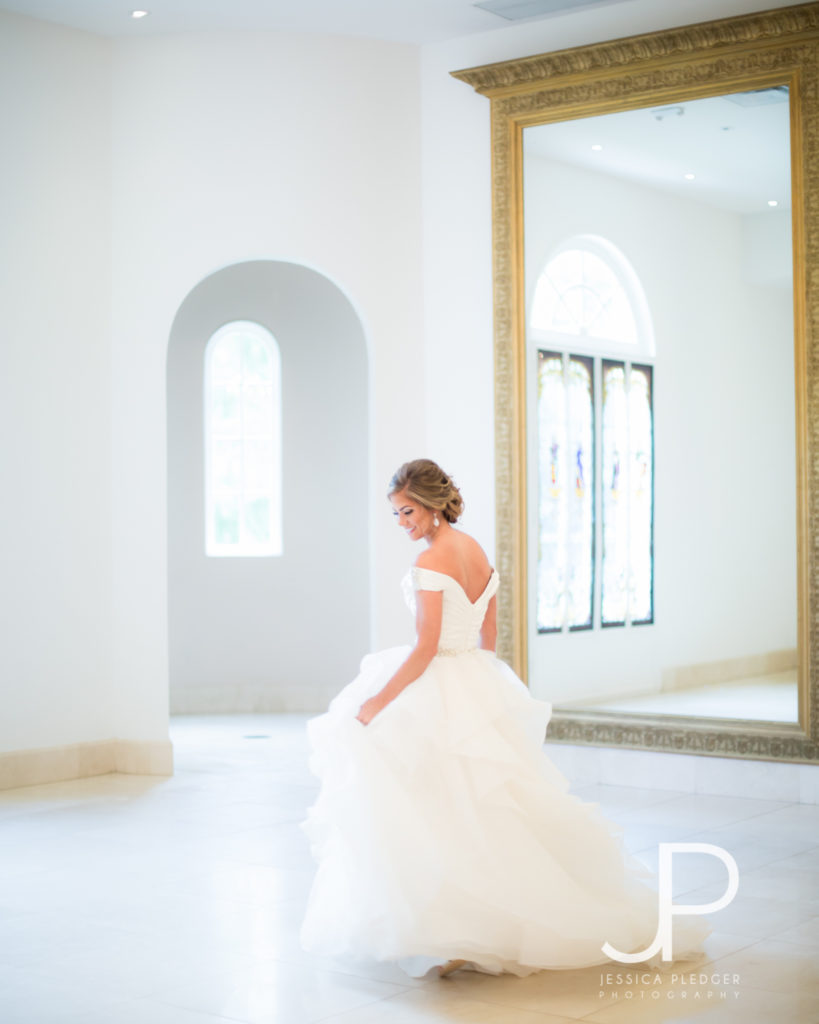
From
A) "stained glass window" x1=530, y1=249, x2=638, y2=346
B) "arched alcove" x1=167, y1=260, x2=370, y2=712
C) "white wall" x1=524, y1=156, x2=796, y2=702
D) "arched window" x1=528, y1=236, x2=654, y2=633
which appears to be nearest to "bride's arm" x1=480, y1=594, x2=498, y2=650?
"white wall" x1=524, y1=156, x2=796, y2=702

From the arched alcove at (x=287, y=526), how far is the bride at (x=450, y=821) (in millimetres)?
6082

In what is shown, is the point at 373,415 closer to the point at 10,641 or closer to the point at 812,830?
the point at 10,641

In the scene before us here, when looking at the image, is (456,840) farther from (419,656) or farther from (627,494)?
(627,494)

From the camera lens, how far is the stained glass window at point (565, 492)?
23.2 ft

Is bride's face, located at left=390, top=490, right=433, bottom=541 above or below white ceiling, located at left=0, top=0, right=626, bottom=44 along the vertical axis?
below

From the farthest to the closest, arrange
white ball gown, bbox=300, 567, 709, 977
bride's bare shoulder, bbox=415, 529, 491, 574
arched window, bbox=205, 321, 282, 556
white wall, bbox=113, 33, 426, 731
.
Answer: arched window, bbox=205, 321, 282, 556 < white wall, bbox=113, 33, 426, 731 < bride's bare shoulder, bbox=415, 529, 491, 574 < white ball gown, bbox=300, 567, 709, 977

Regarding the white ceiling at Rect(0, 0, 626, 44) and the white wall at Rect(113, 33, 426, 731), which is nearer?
the white ceiling at Rect(0, 0, 626, 44)

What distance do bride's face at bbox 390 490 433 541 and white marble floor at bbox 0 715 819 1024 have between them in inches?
53.9

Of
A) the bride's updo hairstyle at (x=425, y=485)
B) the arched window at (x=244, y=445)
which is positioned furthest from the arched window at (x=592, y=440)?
the arched window at (x=244, y=445)

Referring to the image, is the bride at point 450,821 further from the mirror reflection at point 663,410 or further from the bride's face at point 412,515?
the mirror reflection at point 663,410

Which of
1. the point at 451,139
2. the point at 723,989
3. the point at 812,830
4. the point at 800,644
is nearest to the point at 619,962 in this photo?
the point at 723,989

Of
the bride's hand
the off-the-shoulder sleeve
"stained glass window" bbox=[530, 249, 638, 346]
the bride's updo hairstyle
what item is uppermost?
"stained glass window" bbox=[530, 249, 638, 346]

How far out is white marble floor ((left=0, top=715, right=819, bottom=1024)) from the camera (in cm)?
355

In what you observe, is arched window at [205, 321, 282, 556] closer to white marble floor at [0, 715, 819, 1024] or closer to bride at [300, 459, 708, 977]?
A: white marble floor at [0, 715, 819, 1024]
